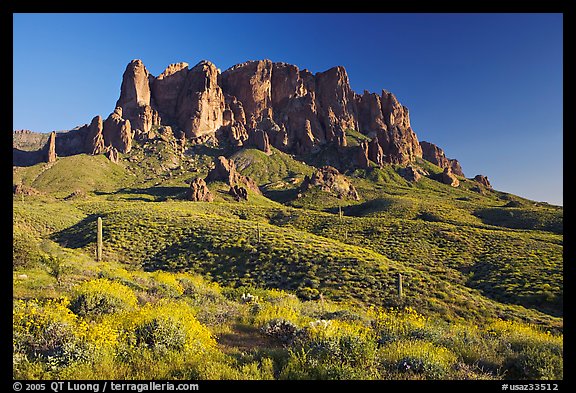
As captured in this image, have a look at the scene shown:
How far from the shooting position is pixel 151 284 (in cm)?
1296

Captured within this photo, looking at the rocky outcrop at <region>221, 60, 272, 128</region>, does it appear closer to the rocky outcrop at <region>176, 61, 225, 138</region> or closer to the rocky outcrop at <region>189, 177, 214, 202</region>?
the rocky outcrop at <region>176, 61, 225, 138</region>

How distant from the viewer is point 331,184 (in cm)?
9825

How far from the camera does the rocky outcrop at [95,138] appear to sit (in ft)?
417

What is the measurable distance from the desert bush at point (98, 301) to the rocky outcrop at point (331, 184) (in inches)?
3494

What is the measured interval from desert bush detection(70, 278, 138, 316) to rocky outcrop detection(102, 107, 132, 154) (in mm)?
142508

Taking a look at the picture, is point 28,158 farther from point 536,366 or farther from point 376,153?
point 536,366

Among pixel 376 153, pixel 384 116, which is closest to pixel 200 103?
pixel 376 153

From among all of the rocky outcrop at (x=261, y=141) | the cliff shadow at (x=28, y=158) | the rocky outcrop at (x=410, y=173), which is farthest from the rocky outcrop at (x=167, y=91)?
the rocky outcrop at (x=410, y=173)

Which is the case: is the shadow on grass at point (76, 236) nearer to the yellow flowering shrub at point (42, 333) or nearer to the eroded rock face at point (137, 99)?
the yellow flowering shrub at point (42, 333)

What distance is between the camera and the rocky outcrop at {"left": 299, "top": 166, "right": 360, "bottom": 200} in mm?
96750

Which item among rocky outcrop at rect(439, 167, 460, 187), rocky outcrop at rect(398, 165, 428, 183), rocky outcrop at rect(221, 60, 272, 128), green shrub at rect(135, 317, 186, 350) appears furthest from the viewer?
rocky outcrop at rect(221, 60, 272, 128)

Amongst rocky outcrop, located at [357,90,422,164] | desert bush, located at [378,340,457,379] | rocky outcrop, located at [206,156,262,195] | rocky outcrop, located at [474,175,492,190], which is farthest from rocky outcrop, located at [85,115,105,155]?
rocky outcrop, located at [474,175,492,190]

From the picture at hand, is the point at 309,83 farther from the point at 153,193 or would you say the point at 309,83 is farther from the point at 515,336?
the point at 515,336
